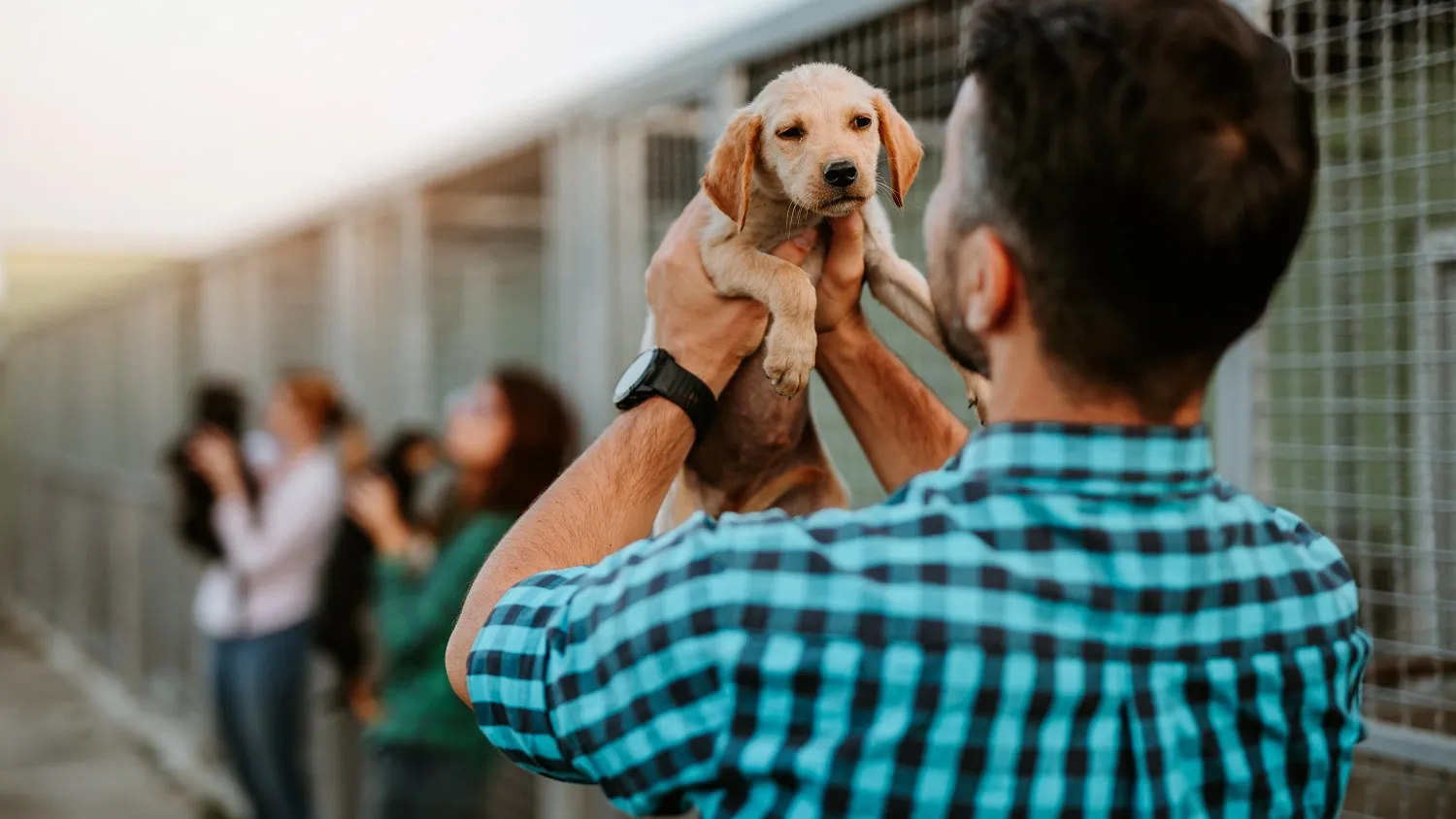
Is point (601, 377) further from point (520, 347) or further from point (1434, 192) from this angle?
point (1434, 192)

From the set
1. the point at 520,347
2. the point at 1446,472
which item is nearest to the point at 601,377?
the point at 520,347

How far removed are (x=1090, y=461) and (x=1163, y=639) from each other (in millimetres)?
115

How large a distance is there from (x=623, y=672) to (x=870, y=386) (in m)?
0.33

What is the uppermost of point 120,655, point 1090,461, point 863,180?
point 863,180

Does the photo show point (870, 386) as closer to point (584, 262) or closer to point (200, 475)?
point (584, 262)

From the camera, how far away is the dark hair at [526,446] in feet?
10.5

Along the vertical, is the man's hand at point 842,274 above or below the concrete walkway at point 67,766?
above

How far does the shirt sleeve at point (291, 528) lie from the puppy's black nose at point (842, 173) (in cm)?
397

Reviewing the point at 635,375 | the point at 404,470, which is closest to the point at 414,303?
the point at 404,470

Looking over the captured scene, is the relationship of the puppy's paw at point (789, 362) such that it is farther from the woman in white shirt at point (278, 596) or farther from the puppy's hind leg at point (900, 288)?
the woman in white shirt at point (278, 596)

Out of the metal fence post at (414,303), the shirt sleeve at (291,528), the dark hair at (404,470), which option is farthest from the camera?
the shirt sleeve at (291,528)

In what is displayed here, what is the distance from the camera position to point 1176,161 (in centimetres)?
74

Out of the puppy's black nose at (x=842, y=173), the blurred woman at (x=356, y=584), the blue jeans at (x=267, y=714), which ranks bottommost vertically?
the blue jeans at (x=267, y=714)

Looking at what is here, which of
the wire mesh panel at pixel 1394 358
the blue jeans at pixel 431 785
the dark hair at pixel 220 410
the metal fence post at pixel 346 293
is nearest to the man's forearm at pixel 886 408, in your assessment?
the wire mesh panel at pixel 1394 358
